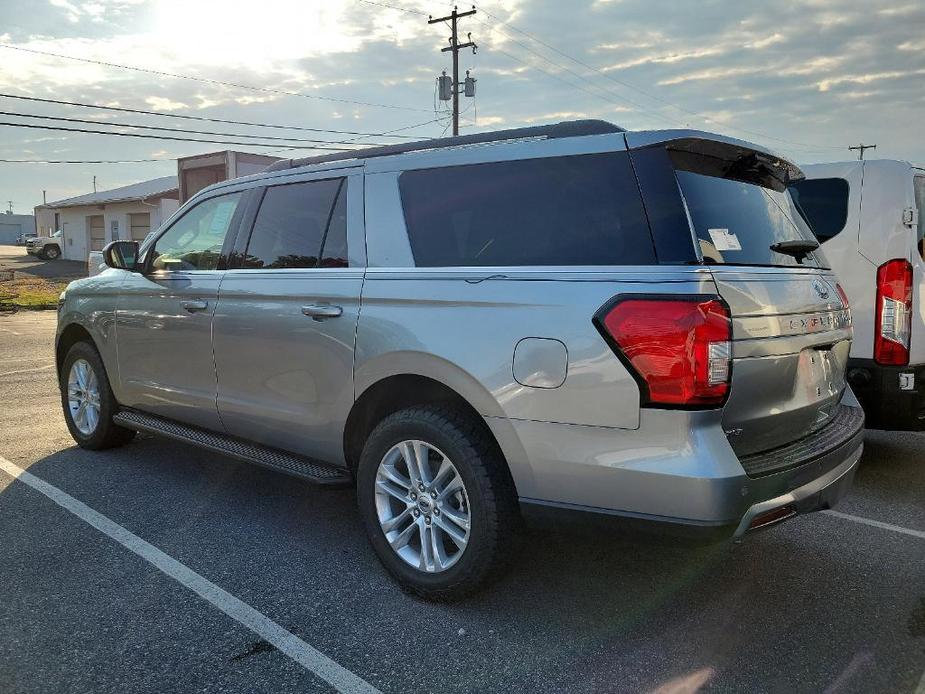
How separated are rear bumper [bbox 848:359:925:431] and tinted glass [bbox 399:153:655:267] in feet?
9.75

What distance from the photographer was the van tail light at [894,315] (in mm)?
4871

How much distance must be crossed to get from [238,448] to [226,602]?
3.51 feet

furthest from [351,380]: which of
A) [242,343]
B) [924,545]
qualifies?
[924,545]

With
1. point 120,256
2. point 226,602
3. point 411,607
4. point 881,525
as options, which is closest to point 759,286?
point 411,607

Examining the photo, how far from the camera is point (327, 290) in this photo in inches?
145

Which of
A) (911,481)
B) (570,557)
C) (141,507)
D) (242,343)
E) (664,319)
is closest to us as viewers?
(664,319)

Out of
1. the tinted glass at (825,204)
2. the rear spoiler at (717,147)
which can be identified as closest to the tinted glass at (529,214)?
the rear spoiler at (717,147)

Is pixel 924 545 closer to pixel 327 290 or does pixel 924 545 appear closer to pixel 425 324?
pixel 425 324

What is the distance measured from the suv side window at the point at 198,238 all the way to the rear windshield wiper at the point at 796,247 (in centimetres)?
292

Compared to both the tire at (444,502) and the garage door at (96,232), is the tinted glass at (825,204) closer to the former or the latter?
the tire at (444,502)

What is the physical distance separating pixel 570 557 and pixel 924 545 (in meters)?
1.88

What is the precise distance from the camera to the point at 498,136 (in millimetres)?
3354

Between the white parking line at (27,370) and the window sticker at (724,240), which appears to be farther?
the white parking line at (27,370)

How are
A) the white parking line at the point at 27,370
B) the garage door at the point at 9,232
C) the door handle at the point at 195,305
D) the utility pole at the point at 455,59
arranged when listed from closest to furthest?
the door handle at the point at 195,305 → the white parking line at the point at 27,370 → the utility pole at the point at 455,59 → the garage door at the point at 9,232
